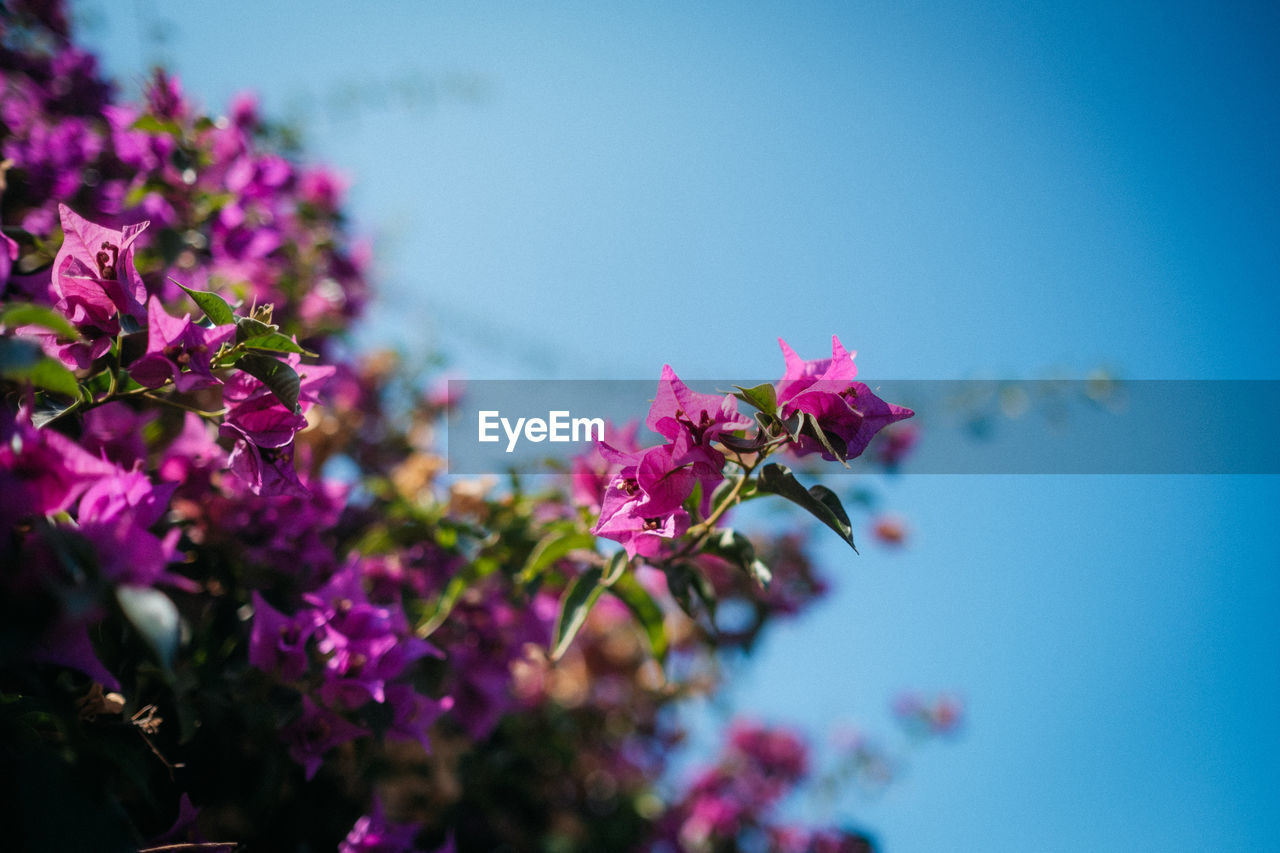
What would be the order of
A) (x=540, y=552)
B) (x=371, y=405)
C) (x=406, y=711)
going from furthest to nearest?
1. (x=371, y=405)
2. (x=540, y=552)
3. (x=406, y=711)

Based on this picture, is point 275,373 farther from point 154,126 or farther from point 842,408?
point 154,126

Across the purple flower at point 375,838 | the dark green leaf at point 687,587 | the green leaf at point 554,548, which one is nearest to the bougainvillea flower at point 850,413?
the dark green leaf at point 687,587

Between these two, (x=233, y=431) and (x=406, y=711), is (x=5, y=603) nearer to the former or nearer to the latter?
(x=233, y=431)

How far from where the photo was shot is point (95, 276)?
0.75 metres

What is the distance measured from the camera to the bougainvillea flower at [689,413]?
0.71 meters

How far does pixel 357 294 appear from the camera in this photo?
1.90 m

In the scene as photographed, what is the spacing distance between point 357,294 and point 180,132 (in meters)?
0.69

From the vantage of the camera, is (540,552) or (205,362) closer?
(205,362)

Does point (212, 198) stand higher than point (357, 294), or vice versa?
point (357, 294)

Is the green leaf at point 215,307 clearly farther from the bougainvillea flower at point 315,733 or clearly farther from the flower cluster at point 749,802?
the flower cluster at point 749,802

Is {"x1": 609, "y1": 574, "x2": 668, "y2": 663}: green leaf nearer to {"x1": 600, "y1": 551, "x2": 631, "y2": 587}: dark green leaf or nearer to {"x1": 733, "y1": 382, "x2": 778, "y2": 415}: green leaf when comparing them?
{"x1": 600, "y1": 551, "x2": 631, "y2": 587}: dark green leaf

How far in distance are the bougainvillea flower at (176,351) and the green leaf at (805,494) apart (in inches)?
22.4

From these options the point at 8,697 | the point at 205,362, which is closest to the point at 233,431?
the point at 205,362

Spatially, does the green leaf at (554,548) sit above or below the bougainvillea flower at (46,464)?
above
